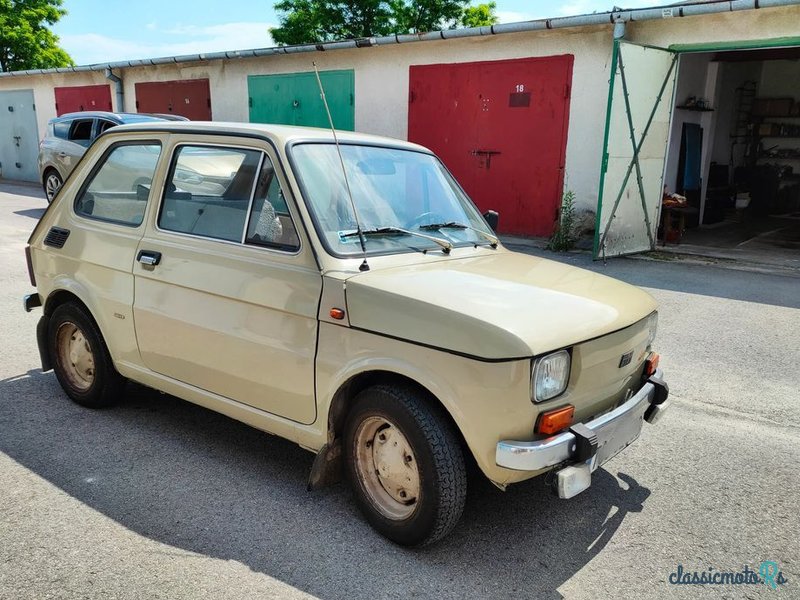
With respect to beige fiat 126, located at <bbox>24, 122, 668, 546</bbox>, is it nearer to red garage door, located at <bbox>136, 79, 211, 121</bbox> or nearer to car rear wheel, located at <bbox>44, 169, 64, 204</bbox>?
car rear wheel, located at <bbox>44, 169, 64, 204</bbox>

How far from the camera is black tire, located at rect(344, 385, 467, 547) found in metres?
2.70

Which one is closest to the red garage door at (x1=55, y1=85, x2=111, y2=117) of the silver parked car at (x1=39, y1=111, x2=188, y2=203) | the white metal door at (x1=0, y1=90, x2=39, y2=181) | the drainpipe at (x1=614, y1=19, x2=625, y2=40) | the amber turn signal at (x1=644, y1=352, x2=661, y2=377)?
the white metal door at (x1=0, y1=90, x2=39, y2=181)

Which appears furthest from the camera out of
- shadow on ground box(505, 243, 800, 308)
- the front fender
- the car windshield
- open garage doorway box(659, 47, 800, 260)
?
open garage doorway box(659, 47, 800, 260)

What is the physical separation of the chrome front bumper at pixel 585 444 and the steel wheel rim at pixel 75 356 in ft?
9.66

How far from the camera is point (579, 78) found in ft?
35.5

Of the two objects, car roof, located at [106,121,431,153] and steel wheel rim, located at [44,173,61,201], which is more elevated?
car roof, located at [106,121,431,153]

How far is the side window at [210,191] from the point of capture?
11.2ft

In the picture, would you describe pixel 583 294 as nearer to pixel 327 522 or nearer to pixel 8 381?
pixel 327 522

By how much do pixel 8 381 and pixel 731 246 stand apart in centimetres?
1092

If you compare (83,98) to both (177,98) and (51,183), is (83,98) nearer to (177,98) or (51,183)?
(177,98)

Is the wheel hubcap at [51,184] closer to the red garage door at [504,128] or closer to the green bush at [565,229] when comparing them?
the red garage door at [504,128]

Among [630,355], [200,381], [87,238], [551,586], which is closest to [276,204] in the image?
[200,381]

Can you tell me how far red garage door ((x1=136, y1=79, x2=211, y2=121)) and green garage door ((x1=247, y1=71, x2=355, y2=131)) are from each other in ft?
5.94

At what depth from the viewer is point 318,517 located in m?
3.15
